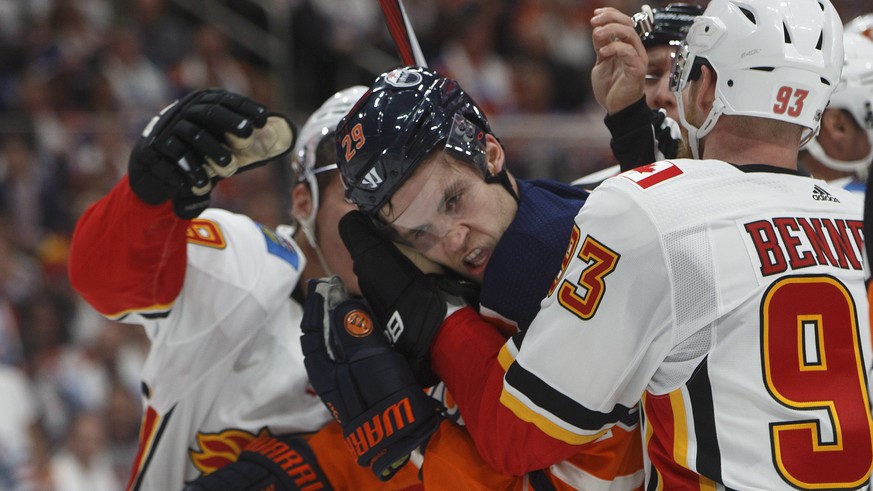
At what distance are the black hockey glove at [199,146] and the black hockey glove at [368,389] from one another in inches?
19.6

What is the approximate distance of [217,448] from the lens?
3.01 meters

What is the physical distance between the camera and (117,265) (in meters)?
2.70

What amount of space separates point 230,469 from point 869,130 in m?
2.39

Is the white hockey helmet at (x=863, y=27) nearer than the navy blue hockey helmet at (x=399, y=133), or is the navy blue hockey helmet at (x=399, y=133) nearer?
the navy blue hockey helmet at (x=399, y=133)

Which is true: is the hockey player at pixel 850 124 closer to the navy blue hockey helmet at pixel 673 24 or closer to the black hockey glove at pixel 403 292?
the navy blue hockey helmet at pixel 673 24

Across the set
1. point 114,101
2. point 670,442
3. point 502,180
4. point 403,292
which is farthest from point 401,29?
point 114,101

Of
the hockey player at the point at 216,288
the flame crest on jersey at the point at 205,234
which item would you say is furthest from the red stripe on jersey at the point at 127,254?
the flame crest on jersey at the point at 205,234

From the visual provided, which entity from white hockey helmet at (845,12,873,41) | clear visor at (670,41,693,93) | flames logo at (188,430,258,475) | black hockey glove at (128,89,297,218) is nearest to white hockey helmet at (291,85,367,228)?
black hockey glove at (128,89,297,218)

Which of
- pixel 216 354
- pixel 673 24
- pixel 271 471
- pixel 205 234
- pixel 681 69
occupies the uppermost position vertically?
pixel 681 69

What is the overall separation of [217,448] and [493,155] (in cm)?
129

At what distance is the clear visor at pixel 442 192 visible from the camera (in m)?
2.26

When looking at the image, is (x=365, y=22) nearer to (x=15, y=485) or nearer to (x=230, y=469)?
(x=15, y=485)

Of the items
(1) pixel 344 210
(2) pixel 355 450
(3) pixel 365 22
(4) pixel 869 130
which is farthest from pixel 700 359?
(3) pixel 365 22

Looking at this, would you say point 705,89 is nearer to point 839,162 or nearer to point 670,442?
point 670,442
